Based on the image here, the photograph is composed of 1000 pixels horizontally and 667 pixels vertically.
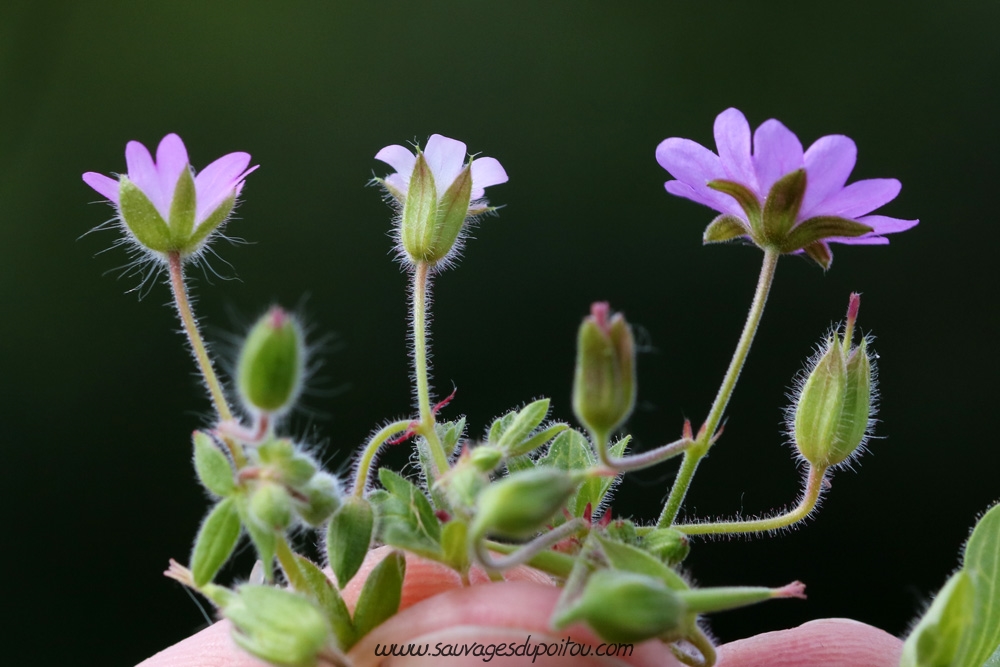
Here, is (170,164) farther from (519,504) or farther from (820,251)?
(820,251)

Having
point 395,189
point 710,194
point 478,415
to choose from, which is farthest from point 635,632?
point 478,415

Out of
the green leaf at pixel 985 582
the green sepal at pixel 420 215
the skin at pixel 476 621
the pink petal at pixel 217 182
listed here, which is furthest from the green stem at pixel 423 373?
the green leaf at pixel 985 582

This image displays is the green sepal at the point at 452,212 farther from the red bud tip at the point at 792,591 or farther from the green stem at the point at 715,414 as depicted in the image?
A: the red bud tip at the point at 792,591

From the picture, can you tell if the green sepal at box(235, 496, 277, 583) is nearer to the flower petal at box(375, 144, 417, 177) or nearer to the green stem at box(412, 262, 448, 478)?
the green stem at box(412, 262, 448, 478)

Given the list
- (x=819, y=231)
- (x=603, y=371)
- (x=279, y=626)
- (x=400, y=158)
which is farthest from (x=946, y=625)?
(x=400, y=158)

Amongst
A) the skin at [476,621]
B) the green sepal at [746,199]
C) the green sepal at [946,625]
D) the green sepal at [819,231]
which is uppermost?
the green sepal at [746,199]

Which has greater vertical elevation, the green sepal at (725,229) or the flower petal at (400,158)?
the flower petal at (400,158)
